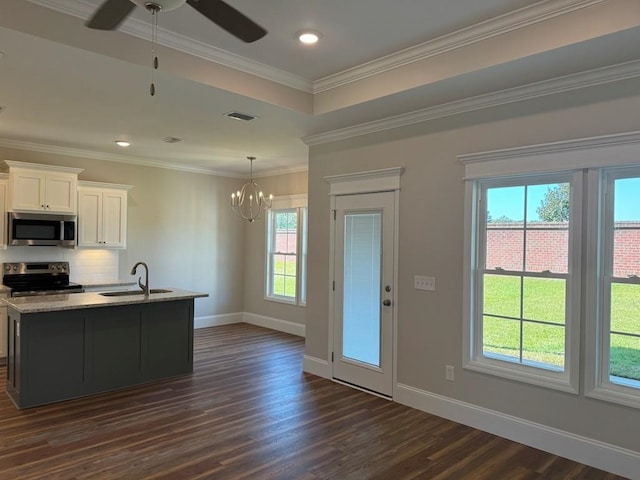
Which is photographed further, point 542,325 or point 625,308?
point 542,325

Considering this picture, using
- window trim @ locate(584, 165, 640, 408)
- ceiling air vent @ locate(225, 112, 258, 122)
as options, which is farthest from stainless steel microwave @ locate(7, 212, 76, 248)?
window trim @ locate(584, 165, 640, 408)

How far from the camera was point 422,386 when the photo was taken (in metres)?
4.15

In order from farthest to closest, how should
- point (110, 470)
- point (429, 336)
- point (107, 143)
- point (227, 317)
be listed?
point (227, 317), point (107, 143), point (429, 336), point (110, 470)

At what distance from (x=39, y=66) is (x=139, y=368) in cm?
301

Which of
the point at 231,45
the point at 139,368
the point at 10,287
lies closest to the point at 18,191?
the point at 10,287

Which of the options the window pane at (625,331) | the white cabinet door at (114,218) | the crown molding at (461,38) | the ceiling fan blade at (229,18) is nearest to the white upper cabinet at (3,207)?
the white cabinet door at (114,218)

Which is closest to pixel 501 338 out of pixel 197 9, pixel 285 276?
pixel 197 9

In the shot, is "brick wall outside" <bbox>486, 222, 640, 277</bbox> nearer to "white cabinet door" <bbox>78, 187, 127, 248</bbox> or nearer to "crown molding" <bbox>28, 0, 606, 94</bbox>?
"crown molding" <bbox>28, 0, 606, 94</bbox>

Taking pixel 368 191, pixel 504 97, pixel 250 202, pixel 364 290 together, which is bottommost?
pixel 364 290

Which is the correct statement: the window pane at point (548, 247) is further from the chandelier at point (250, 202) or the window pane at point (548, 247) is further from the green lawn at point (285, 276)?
the chandelier at point (250, 202)

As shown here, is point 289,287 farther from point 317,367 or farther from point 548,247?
point 548,247

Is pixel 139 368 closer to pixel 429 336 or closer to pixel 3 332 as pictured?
pixel 3 332

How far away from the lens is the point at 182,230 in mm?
7629

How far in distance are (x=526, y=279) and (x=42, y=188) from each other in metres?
5.64
